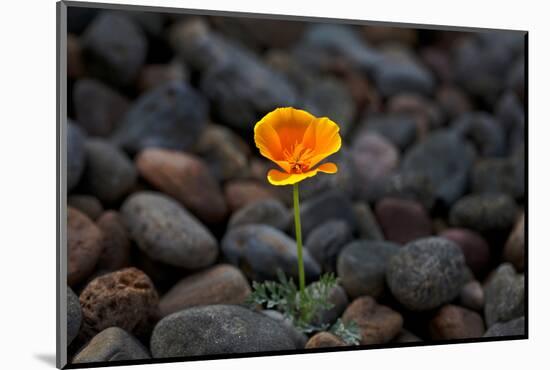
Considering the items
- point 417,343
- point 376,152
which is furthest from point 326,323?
point 376,152

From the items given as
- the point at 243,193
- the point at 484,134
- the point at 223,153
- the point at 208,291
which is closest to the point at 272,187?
the point at 243,193

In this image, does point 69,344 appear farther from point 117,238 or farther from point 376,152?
point 376,152

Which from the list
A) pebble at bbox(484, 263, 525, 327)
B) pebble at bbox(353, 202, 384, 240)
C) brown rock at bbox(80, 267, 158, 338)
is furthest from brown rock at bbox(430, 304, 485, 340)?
brown rock at bbox(80, 267, 158, 338)

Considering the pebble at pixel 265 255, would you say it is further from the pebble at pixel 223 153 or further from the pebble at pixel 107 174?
the pebble at pixel 223 153

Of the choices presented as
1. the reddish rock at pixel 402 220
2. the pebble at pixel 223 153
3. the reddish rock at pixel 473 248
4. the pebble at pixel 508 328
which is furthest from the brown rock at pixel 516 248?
the pebble at pixel 223 153

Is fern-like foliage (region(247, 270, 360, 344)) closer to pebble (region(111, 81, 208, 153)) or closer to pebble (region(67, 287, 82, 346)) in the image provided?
pebble (region(67, 287, 82, 346))

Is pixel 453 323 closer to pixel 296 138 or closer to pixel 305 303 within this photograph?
pixel 305 303
